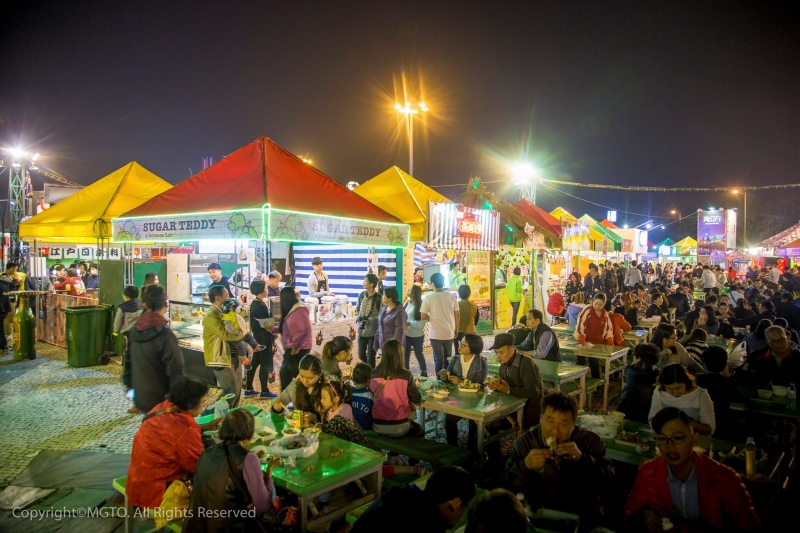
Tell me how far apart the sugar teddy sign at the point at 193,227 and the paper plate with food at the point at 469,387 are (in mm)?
2964

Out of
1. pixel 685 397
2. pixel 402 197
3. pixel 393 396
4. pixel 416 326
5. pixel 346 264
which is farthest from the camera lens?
pixel 346 264

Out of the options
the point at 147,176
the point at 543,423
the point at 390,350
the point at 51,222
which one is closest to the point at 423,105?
the point at 147,176

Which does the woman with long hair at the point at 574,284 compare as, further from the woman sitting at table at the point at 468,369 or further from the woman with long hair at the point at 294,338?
the woman with long hair at the point at 294,338

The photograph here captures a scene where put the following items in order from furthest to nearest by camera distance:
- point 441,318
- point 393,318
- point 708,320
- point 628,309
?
point 628,309 → point 708,320 → point 441,318 → point 393,318

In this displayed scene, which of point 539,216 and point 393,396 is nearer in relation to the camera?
point 393,396

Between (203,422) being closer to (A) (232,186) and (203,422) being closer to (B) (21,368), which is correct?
(A) (232,186)

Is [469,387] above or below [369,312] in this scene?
below

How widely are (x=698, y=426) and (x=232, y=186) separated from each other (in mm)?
5928

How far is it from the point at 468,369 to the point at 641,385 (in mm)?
1892

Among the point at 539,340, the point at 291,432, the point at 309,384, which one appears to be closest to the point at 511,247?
the point at 539,340

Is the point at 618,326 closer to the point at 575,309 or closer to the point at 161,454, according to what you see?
the point at 575,309

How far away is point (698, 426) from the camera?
169 inches

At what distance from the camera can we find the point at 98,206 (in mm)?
9992

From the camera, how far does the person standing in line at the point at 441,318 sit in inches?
331
